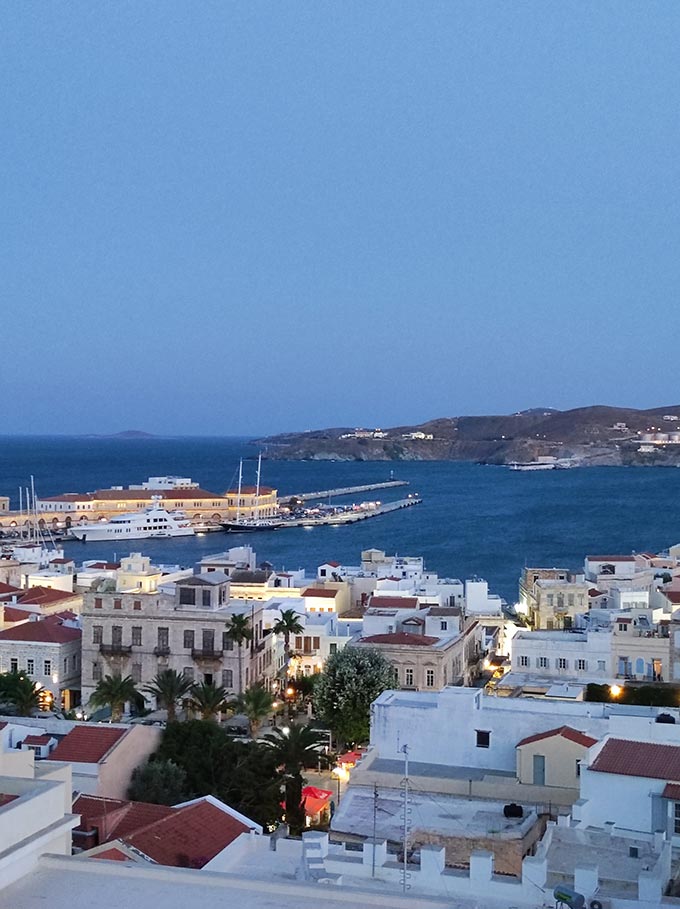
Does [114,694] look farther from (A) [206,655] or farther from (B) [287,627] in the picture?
(B) [287,627]

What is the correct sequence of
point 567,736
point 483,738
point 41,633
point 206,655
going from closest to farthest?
point 567,736
point 483,738
point 206,655
point 41,633

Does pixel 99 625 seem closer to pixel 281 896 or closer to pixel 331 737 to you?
pixel 331 737

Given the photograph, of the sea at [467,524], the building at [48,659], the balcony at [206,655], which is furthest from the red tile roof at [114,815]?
the sea at [467,524]

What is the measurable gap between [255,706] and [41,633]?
7871 millimetres

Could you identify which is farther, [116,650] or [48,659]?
[48,659]

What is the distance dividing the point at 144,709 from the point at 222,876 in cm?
2021

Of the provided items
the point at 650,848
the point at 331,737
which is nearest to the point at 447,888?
the point at 650,848

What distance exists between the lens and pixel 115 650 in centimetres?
2612

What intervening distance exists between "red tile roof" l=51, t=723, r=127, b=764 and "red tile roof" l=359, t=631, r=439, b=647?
10369 millimetres

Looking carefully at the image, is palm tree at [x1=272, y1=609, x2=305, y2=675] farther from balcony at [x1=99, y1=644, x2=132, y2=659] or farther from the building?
the building

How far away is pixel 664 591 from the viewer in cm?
3309

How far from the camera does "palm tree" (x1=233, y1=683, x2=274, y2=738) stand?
21.7 meters

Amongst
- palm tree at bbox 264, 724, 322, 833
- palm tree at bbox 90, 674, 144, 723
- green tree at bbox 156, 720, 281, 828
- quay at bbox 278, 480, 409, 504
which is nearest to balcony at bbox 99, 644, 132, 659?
palm tree at bbox 90, 674, 144, 723

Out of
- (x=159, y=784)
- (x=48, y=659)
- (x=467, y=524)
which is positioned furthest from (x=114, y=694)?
(x=467, y=524)
